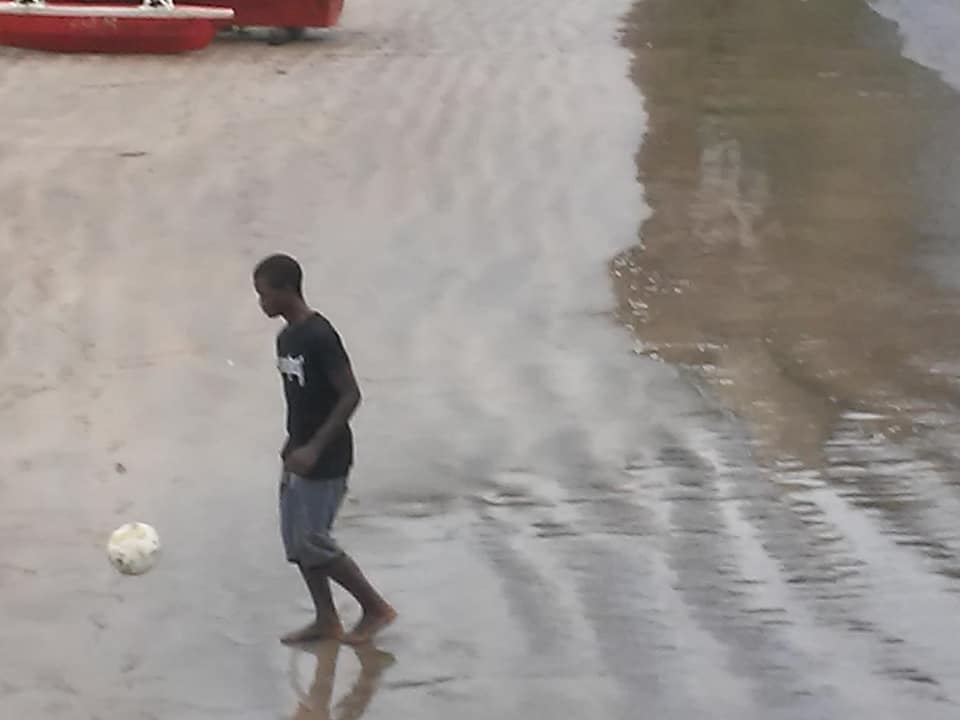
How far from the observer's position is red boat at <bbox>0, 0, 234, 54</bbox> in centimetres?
1638

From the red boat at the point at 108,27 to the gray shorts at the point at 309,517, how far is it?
12150 mm

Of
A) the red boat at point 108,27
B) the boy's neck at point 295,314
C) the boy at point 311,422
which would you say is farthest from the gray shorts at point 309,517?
the red boat at point 108,27

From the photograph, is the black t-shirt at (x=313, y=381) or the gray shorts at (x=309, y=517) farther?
the gray shorts at (x=309, y=517)

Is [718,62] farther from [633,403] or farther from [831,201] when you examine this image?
[633,403]

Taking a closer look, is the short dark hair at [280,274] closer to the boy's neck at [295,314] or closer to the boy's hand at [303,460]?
the boy's neck at [295,314]

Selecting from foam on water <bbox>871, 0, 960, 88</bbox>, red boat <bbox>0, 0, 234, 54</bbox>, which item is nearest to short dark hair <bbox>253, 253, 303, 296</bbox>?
red boat <bbox>0, 0, 234, 54</bbox>

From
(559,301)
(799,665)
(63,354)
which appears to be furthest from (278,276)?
(559,301)

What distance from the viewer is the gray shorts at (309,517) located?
4.94m

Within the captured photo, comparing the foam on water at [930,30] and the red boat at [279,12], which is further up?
the foam on water at [930,30]

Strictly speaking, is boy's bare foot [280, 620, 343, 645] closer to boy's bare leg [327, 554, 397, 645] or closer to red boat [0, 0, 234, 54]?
boy's bare leg [327, 554, 397, 645]

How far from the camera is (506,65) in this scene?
17.0 metres

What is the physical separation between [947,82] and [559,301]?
28.0 ft

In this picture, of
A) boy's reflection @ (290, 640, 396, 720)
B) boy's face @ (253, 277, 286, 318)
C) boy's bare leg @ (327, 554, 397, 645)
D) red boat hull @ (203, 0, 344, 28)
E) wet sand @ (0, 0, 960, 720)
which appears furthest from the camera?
red boat hull @ (203, 0, 344, 28)

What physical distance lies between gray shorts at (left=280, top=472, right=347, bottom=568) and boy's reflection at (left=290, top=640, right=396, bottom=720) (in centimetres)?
28
